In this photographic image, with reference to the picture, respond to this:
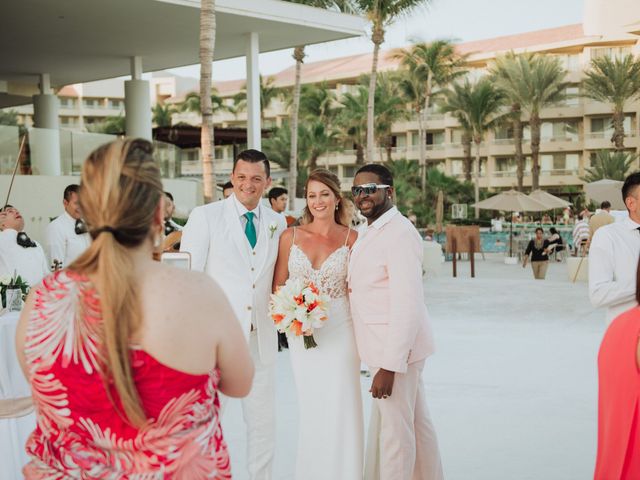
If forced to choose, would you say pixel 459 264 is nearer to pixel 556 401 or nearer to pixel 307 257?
pixel 556 401

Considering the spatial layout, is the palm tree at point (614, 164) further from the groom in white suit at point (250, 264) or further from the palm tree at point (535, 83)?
the groom in white suit at point (250, 264)

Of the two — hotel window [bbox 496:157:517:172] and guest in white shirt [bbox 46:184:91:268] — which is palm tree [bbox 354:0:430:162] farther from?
hotel window [bbox 496:157:517:172]

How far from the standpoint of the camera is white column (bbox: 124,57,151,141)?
87.4 ft

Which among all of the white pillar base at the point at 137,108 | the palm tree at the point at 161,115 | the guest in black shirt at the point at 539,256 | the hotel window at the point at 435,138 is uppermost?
the palm tree at the point at 161,115

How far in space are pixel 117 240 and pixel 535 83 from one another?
195ft

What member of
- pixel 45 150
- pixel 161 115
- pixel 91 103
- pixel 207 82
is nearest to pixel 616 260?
pixel 207 82

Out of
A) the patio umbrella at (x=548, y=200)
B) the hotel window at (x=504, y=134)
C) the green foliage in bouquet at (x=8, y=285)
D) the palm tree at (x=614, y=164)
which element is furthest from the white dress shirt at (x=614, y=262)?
the hotel window at (x=504, y=134)

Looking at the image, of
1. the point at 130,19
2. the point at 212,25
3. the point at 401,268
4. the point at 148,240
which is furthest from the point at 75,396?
the point at 130,19

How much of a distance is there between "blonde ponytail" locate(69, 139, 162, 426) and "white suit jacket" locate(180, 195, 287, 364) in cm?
288

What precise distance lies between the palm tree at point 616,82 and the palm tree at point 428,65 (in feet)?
30.6

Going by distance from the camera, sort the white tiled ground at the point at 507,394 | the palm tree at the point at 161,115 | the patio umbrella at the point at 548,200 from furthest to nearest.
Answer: the palm tree at the point at 161,115
the patio umbrella at the point at 548,200
the white tiled ground at the point at 507,394

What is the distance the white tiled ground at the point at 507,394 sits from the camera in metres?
5.75

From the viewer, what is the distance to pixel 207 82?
1773cm

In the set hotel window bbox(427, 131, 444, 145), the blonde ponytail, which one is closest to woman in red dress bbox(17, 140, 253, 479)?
the blonde ponytail
